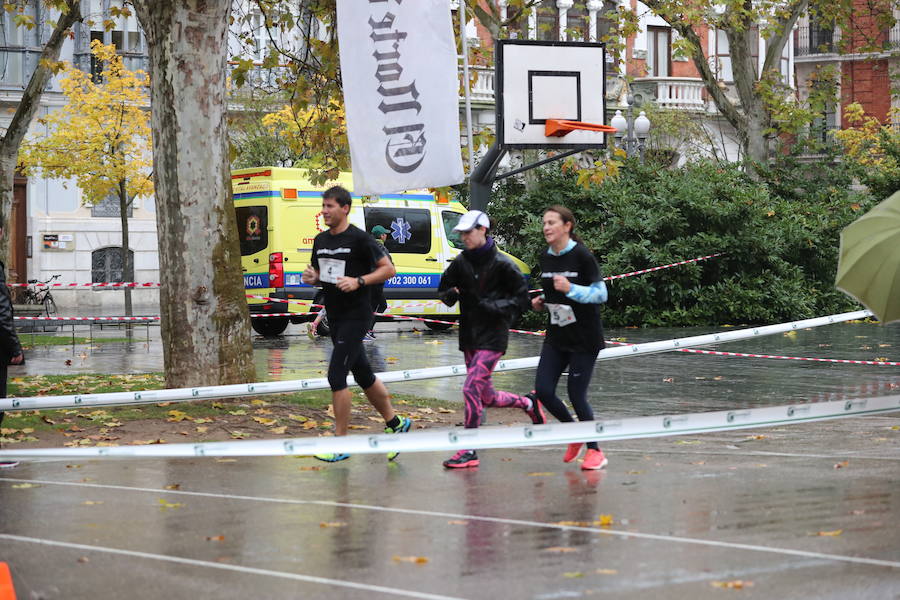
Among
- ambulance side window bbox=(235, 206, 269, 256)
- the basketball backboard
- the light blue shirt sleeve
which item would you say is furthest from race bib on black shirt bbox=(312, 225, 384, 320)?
ambulance side window bbox=(235, 206, 269, 256)

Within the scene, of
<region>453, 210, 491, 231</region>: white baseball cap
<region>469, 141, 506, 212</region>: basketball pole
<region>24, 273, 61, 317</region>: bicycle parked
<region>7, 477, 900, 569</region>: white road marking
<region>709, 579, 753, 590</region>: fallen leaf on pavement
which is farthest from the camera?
<region>24, 273, 61, 317</region>: bicycle parked

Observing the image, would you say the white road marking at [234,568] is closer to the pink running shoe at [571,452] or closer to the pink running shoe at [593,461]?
the pink running shoe at [593,461]

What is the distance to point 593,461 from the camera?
29.4 feet

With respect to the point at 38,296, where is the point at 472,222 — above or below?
above

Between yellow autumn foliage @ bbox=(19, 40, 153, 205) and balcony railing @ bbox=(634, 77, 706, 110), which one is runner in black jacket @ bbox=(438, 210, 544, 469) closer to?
yellow autumn foliage @ bbox=(19, 40, 153, 205)

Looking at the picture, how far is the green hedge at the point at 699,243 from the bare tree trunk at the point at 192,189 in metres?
13.1

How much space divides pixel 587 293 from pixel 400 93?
3.62 meters

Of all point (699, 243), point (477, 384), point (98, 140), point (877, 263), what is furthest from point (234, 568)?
point (98, 140)

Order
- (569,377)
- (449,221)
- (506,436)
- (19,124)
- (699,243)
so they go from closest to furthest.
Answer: (506,436), (569,377), (19,124), (449,221), (699,243)

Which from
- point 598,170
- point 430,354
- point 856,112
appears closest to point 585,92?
point 598,170

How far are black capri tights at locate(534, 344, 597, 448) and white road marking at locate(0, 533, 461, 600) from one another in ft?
10.9

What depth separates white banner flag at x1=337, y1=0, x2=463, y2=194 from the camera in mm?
11609

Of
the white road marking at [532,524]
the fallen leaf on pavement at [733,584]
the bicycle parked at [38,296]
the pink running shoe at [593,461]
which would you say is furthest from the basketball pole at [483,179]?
the bicycle parked at [38,296]

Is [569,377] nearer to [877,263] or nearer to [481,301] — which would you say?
[481,301]
